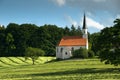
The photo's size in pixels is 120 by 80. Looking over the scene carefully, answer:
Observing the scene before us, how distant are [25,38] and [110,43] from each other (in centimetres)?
11952

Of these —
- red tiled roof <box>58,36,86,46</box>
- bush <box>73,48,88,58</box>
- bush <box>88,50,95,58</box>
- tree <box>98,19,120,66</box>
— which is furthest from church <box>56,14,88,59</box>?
tree <box>98,19,120,66</box>

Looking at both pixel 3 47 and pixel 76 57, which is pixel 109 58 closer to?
pixel 76 57

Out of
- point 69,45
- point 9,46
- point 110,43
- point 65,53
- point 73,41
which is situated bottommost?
point 110,43

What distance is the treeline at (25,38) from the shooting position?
578 ft

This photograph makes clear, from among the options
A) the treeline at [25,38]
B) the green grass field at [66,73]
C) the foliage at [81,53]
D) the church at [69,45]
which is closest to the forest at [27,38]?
the treeline at [25,38]

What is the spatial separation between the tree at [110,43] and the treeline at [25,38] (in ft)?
366

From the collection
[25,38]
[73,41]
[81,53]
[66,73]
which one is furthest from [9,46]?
[66,73]

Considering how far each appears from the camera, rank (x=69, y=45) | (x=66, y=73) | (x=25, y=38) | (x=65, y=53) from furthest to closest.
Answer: (x=25, y=38), (x=69, y=45), (x=65, y=53), (x=66, y=73)

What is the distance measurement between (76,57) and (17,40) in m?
59.4

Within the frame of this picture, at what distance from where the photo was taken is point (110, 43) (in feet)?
211

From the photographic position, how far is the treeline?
578ft

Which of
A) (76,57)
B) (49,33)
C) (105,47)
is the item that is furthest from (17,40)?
(105,47)

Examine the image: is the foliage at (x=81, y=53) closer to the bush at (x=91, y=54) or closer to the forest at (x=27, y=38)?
the bush at (x=91, y=54)

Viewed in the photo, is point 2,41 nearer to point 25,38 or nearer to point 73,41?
point 25,38
